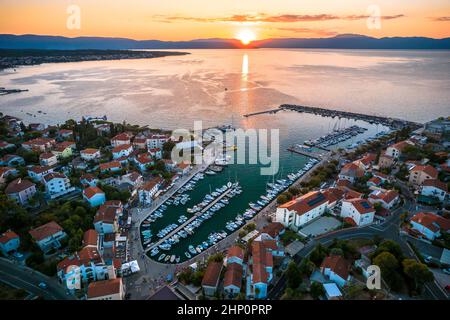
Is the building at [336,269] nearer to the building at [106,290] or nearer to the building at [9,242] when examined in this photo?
the building at [106,290]

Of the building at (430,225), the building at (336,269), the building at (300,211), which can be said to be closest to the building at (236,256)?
the building at (336,269)

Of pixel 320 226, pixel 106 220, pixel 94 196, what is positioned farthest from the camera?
pixel 94 196

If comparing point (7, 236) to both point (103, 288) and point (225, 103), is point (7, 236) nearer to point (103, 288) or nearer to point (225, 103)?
point (103, 288)

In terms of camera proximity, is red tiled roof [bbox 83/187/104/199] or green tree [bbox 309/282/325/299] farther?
red tiled roof [bbox 83/187/104/199]

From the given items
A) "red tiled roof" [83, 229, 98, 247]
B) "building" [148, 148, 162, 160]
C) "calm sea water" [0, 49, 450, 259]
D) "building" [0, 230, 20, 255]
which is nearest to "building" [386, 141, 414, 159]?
"calm sea water" [0, 49, 450, 259]

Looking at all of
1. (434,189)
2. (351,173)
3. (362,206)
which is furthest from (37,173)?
(434,189)

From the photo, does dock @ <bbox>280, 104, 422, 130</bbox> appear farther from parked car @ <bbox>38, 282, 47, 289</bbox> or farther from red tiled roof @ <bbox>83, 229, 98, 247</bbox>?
parked car @ <bbox>38, 282, 47, 289</bbox>
